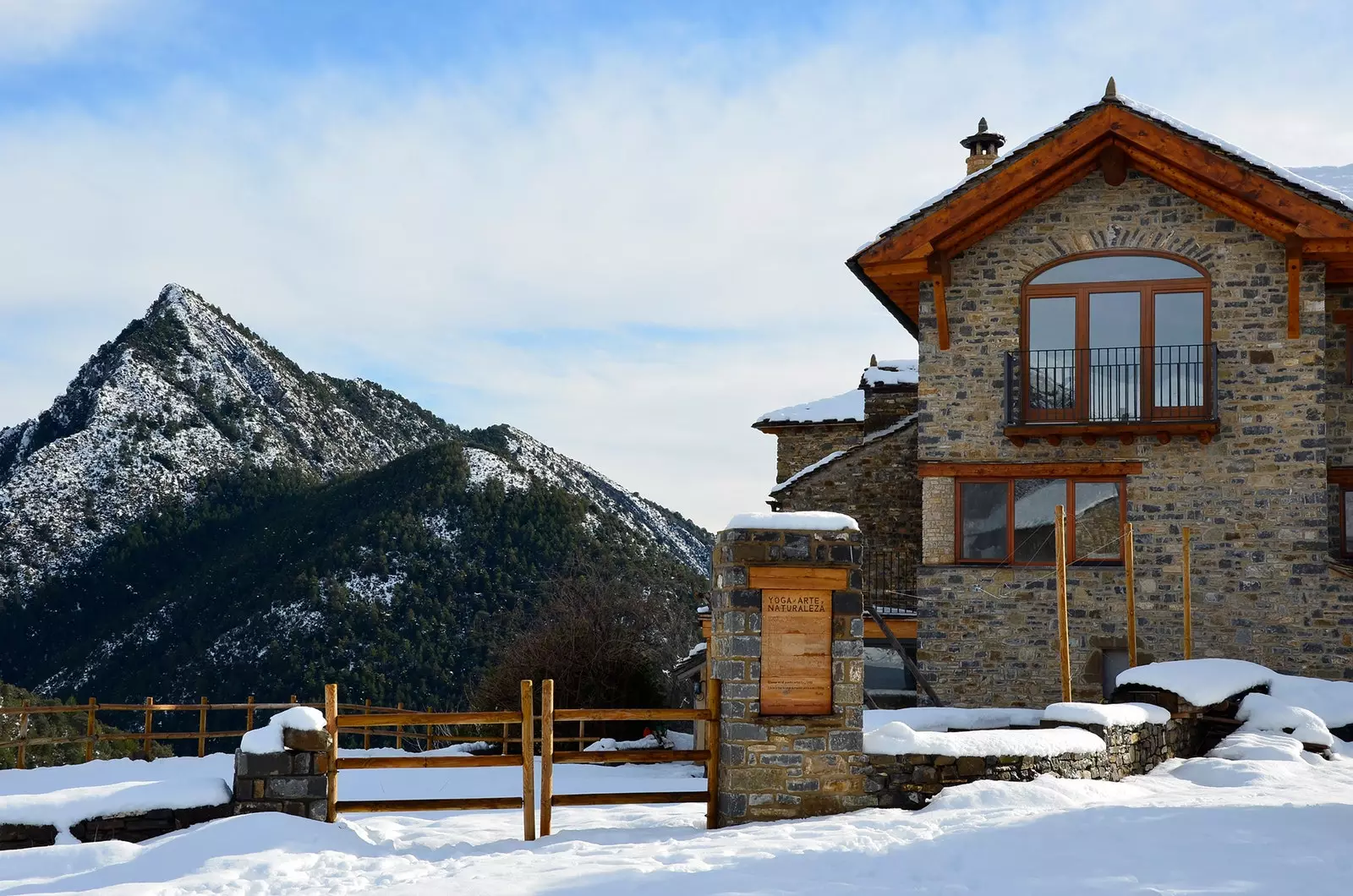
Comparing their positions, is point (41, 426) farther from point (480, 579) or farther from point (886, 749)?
point (886, 749)

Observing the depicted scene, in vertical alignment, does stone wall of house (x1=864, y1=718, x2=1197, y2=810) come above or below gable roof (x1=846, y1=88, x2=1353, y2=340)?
below

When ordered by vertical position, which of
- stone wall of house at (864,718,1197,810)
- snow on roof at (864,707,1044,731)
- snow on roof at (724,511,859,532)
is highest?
snow on roof at (724,511,859,532)

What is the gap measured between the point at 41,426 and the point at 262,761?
53584mm

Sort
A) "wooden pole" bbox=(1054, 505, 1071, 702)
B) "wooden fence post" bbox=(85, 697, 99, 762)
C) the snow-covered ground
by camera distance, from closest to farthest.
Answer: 1. the snow-covered ground
2. "wooden pole" bbox=(1054, 505, 1071, 702)
3. "wooden fence post" bbox=(85, 697, 99, 762)

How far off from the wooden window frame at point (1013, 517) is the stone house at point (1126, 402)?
1.2 inches

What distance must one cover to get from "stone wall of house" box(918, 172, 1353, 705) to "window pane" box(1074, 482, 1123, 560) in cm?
25

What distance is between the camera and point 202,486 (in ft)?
185

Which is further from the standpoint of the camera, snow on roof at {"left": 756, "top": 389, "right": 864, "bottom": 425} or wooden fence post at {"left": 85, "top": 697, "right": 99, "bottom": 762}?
snow on roof at {"left": 756, "top": 389, "right": 864, "bottom": 425}

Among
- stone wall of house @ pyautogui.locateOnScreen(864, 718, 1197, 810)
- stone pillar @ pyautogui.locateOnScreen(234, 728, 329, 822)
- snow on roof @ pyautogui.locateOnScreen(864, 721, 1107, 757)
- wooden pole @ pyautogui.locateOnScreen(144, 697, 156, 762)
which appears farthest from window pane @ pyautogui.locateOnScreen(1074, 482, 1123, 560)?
wooden pole @ pyautogui.locateOnScreen(144, 697, 156, 762)

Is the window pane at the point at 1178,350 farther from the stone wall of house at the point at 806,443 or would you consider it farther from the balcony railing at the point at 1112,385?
the stone wall of house at the point at 806,443

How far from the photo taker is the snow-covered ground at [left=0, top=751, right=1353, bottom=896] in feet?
28.6

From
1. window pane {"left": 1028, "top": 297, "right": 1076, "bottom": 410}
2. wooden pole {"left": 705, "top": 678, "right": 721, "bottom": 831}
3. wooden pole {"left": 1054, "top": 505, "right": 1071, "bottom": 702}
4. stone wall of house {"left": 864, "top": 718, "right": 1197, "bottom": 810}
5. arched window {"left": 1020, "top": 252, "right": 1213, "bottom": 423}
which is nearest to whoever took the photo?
wooden pole {"left": 705, "top": 678, "right": 721, "bottom": 831}

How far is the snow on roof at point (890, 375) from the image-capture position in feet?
90.0

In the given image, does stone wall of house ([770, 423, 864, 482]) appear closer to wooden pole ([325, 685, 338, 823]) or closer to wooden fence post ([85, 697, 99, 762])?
wooden fence post ([85, 697, 99, 762])
